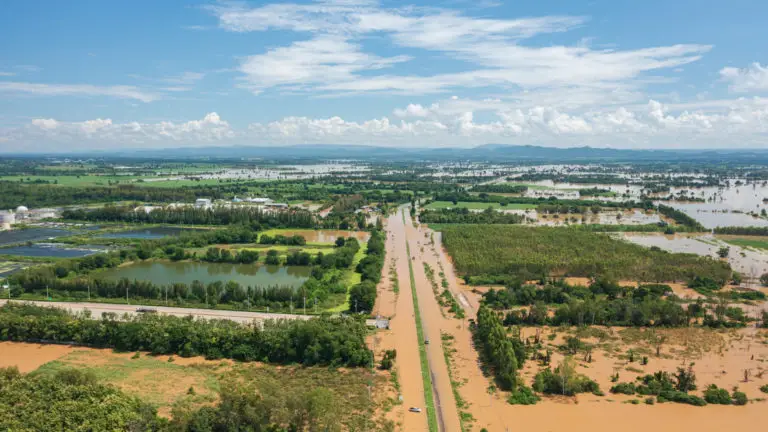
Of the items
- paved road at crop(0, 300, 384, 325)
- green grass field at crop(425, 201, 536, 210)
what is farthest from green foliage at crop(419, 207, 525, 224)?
paved road at crop(0, 300, 384, 325)

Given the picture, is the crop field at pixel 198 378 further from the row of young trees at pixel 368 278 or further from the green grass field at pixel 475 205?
the green grass field at pixel 475 205

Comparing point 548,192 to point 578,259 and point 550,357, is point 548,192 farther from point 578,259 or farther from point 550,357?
point 550,357

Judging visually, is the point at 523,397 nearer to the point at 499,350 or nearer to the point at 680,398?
the point at 499,350

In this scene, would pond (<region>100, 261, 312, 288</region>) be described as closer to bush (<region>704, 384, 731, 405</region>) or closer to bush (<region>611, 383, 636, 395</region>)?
bush (<region>611, 383, 636, 395</region>)

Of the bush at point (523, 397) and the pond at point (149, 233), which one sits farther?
the pond at point (149, 233)

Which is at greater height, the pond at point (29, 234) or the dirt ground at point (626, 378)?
the pond at point (29, 234)

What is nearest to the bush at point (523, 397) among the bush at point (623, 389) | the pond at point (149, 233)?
the bush at point (623, 389)

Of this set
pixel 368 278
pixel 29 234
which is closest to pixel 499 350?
pixel 368 278
